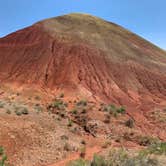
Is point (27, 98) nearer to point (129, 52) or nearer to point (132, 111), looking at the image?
point (132, 111)

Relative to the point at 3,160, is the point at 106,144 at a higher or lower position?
higher

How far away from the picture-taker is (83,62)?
26406 millimetres

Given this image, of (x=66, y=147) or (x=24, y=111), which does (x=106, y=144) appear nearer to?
(x=66, y=147)

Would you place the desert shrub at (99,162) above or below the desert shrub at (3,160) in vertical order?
above

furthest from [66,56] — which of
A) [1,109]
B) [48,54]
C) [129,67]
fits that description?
[1,109]

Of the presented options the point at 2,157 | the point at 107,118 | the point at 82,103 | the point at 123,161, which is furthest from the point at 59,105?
the point at 123,161

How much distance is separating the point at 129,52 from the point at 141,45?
22.5 feet

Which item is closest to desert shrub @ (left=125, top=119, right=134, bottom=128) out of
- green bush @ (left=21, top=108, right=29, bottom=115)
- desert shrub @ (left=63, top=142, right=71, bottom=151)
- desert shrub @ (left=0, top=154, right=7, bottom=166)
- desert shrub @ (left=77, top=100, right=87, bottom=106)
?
desert shrub @ (left=77, top=100, right=87, bottom=106)

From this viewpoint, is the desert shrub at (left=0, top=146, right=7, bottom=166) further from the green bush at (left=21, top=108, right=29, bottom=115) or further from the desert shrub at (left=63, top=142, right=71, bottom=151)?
the green bush at (left=21, top=108, right=29, bottom=115)

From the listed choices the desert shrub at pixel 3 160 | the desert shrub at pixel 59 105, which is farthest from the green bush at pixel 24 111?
the desert shrub at pixel 3 160

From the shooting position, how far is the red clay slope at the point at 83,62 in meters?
23.5

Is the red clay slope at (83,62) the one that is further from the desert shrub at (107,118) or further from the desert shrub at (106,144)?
the desert shrub at (106,144)

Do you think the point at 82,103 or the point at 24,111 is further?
the point at 82,103

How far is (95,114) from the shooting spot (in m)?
17.5
